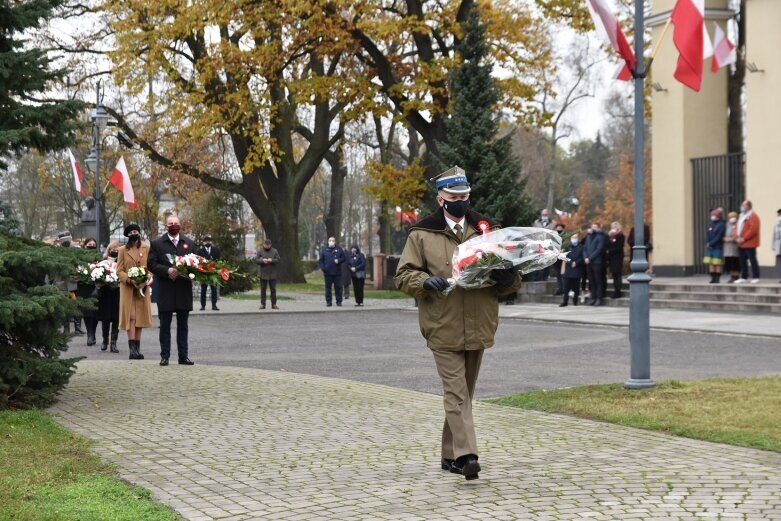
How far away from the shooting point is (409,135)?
4738 centimetres

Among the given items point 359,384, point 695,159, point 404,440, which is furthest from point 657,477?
point 695,159

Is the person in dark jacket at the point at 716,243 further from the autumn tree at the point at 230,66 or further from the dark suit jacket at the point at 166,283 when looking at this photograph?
the dark suit jacket at the point at 166,283

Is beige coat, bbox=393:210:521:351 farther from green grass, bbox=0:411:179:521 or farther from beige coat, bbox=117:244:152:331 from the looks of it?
beige coat, bbox=117:244:152:331

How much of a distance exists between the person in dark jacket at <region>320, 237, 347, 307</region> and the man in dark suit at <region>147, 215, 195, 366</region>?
15.6 metres

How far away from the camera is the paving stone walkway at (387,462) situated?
629 cm

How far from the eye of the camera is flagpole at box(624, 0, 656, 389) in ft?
37.1

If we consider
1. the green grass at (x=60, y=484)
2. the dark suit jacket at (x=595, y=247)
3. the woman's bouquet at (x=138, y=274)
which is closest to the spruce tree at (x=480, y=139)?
the dark suit jacket at (x=595, y=247)

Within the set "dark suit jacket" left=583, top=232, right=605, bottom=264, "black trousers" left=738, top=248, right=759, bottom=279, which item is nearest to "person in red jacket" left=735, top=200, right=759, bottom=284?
"black trousers" left=738, top=248, right=759, bottom=279

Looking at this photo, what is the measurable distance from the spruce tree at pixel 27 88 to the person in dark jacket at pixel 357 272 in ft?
63.5

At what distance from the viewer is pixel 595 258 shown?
2614 centimetres

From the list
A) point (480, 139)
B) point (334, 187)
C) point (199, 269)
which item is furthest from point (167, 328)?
point (334, 187)

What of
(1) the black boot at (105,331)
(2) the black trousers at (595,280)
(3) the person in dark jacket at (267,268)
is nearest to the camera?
(1) the black boot at (105,331)

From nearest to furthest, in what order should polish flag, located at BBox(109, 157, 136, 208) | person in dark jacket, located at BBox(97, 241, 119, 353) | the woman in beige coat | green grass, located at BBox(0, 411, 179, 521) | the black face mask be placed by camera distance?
1. green grass, located at BBox(0, 411, 179, 521)
2. the black face mask
3. the woman in beige coat
4. person in dark jacket, located at BBox(97, 241, 119, 353)
5. polish flag, located at BBox(109, 157, 136, 208)

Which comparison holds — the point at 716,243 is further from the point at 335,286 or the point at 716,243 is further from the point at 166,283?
the point at 166,283
